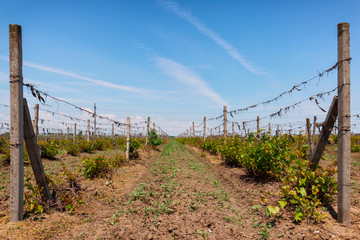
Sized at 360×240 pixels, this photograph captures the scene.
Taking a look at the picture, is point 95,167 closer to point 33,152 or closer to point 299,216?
point 33,152

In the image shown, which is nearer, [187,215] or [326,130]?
[326,130]

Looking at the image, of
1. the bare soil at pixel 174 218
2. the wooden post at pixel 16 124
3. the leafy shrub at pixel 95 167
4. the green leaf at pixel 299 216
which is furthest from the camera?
the leafy shrub at pixel 95 167

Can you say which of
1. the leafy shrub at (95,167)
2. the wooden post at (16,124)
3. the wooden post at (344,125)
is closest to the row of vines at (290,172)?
the wooden post at (344,125)

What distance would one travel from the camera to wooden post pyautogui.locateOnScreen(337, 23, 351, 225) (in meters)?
3.91

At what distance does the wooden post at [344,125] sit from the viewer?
3.91 metres

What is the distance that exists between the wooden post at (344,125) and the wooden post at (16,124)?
5.74 meters

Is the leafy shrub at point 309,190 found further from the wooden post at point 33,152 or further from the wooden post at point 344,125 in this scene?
the wooden post at point 33,152

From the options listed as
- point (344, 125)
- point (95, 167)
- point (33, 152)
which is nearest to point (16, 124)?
point (33, 152)

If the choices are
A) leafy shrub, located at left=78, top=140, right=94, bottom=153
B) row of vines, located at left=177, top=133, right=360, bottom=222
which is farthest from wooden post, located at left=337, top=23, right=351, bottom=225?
leafy shrub, located at left=78, top=140, right=94, bottom=153

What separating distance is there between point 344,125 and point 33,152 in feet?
19.5

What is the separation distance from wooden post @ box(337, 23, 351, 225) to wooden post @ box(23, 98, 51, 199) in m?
5.68

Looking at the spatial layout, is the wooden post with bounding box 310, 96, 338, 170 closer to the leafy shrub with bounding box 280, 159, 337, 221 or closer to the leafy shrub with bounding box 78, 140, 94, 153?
the leafy shrub with bounding box 280, 159, 337, 221

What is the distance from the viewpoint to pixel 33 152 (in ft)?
14.7

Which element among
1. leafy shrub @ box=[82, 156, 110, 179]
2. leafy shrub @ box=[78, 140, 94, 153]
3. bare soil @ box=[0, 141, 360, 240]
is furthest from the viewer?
leafy shrub @ box=[78, 140, 94, 153]
